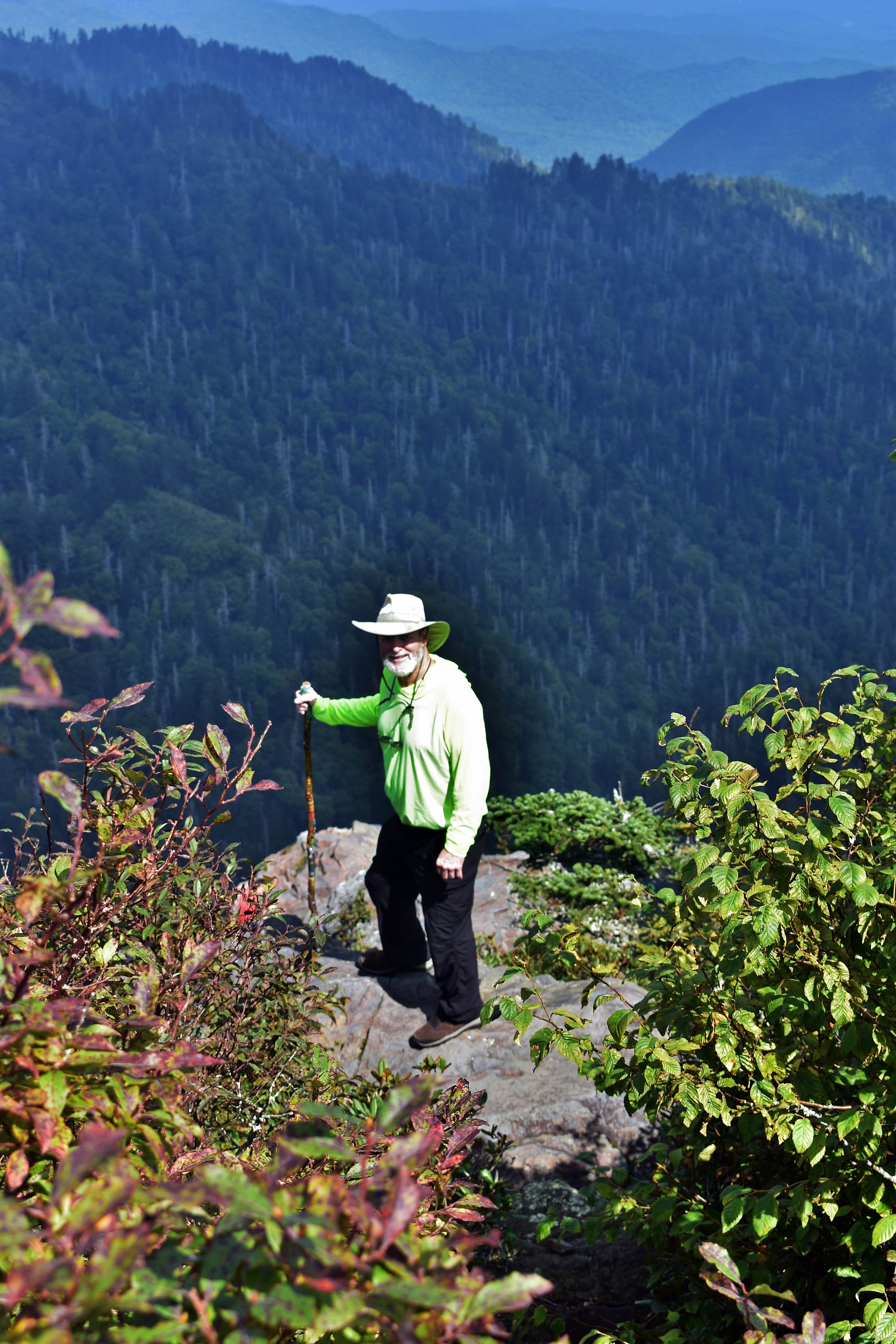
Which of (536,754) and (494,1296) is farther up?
(494,1296)

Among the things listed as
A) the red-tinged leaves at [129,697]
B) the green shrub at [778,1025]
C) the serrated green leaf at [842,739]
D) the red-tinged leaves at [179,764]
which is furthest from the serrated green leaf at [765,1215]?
the red-tinged leaves at [129,697]

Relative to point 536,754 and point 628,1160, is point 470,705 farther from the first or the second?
point 536,754

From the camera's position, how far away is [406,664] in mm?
3938

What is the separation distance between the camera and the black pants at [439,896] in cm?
425

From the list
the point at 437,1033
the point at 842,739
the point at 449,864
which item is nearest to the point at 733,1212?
the point at 842,739

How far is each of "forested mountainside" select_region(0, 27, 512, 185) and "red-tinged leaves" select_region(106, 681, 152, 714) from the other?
17112cm

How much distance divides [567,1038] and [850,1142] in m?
0.56

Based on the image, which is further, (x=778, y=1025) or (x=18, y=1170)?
(x=778, y=1025)

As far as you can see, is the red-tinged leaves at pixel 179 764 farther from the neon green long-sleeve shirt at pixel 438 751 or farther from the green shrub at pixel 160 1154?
the neon green long-sleeve shirt at pixel 438 751

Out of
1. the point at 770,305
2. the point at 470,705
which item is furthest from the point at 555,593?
the point at 470,705

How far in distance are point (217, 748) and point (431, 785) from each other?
230cm

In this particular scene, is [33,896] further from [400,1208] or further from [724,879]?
[724,879]

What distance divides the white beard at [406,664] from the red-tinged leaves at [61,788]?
2811 millimetres

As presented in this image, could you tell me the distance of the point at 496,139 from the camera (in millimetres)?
165750
